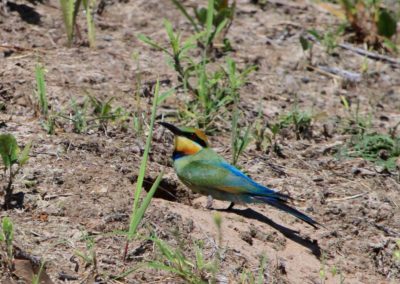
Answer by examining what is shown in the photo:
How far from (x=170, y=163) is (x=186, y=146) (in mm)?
230

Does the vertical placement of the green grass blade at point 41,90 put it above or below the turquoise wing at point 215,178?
above

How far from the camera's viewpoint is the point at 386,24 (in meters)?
6.53

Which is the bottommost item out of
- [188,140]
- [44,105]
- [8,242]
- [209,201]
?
[209,201]

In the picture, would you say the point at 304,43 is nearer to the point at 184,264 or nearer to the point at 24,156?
the point at 24,156

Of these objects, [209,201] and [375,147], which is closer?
[209,201]

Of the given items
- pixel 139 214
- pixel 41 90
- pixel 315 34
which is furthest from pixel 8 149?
pixel 315 34

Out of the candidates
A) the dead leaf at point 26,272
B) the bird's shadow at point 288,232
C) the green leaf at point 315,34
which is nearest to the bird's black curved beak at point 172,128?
the bird's shadow at point 288,232

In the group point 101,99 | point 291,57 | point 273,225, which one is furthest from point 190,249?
point 291,57

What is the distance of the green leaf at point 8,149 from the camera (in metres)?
3.82

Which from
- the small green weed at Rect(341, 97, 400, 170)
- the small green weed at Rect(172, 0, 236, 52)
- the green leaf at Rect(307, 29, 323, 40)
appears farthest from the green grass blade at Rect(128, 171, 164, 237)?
the green leaf at Rect(307, 29, 323, 40)

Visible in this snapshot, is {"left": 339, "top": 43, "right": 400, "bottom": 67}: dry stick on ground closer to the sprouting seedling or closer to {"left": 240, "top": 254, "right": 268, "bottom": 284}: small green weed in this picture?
{"left": 240, "top": 254, "right": 268, "bottom": 284}: small green weed

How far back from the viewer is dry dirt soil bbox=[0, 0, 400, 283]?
3.87m

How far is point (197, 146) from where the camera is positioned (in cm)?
476

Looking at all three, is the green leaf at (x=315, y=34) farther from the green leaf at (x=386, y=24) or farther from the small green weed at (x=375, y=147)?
the small green weed at (x=375, y=147)
